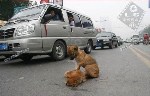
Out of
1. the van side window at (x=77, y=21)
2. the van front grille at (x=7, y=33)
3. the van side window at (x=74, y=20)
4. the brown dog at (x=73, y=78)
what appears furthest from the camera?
the van side window at (x=77, y=21)

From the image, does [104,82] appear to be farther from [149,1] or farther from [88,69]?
[149,1]

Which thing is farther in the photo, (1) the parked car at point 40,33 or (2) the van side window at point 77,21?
(2) the van side window at point 77,21

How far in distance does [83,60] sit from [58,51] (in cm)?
463

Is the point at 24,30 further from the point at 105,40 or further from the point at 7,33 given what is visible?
the point at 105,40

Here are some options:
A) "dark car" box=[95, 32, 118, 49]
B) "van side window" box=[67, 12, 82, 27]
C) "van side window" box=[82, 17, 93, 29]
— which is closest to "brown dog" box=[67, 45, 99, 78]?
"van side window" box=[67, 12, 82, 27]

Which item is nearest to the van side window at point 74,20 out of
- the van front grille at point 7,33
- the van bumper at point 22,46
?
the van bumper at point 22,46

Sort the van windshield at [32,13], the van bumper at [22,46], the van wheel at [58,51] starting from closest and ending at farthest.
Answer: the van bumper at [22,46] < the van windshield at [32,13] < the van wheel at [58,51]

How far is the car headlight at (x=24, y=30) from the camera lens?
29.0 feet

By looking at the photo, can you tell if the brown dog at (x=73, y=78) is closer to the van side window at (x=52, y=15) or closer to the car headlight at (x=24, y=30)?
the car headlight at (x=24, y=30)

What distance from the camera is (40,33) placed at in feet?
30.2

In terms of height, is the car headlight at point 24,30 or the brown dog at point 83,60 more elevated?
the car headlight at point 24,30

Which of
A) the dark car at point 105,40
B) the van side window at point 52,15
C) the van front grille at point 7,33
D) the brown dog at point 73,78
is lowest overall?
the dark car at point 105,40

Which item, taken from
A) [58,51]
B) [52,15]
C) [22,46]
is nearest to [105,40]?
[58,51]

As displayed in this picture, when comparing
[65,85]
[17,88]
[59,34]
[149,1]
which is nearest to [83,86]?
[65,85]
